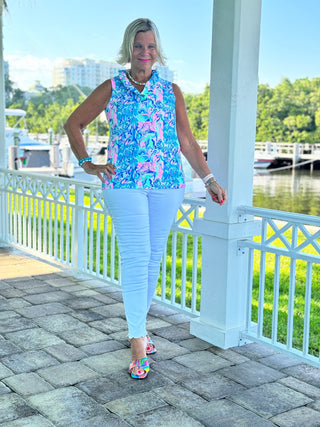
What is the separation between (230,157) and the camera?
300cm

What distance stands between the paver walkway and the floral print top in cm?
93

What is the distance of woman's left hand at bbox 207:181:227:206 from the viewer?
111 inches

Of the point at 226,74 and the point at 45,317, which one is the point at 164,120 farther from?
the point at 45,317

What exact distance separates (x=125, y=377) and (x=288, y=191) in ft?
81.0

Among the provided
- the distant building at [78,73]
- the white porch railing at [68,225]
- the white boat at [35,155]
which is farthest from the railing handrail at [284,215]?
the distant building at [78,73]

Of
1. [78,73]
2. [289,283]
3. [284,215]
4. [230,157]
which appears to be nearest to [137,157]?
[230,157]

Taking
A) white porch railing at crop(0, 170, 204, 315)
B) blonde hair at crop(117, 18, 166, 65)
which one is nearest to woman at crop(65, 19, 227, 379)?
blonde hair at crop(117, 18, 166, 65)

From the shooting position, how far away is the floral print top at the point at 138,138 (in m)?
2.58

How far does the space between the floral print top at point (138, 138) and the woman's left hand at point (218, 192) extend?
274 mm

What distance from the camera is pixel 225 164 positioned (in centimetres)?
303

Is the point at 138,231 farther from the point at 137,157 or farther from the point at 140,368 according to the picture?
the point at 140,368

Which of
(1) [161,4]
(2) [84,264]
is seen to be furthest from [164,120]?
(1) [161,4]

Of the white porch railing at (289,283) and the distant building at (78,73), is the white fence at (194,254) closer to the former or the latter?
the white porch railing at (289,283)

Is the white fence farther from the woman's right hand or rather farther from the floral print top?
the woman's right hand
